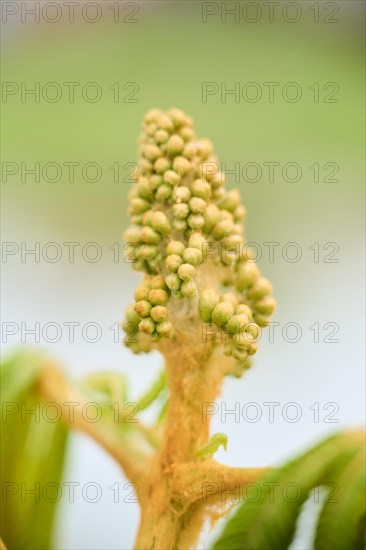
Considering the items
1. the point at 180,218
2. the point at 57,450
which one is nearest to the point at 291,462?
the point at 180,218

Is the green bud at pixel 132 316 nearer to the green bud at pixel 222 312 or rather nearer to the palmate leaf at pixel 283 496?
the green bud at pixel 222 312

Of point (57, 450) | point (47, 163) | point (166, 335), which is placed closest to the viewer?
point (166, 335)

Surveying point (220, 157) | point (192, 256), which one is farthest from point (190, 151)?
point (220, 157)

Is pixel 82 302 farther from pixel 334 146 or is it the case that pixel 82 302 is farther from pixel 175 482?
pixel 175 482

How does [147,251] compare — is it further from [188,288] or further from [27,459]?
[27,459]

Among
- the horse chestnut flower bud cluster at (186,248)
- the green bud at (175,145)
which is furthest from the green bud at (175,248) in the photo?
the green bud at (175,145)

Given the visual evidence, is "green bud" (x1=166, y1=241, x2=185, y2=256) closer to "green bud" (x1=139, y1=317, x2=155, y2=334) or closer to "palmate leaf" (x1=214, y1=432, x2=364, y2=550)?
"green bud" (x1=139, y1=317, x2=155, y2=334)

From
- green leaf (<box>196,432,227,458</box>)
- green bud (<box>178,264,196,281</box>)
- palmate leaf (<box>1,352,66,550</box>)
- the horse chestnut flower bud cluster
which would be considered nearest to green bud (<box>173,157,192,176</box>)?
the horse chestnut flower bud cluster

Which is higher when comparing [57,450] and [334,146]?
[334,146]
